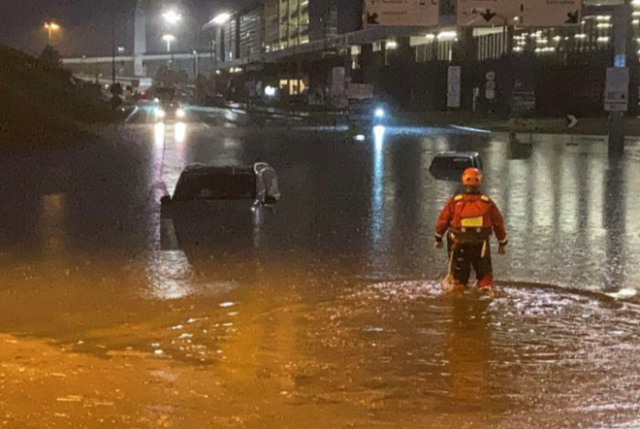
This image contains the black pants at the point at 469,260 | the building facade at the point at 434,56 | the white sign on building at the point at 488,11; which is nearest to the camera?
the black pants at the point at 469,260

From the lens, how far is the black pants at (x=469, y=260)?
10945 millimetres

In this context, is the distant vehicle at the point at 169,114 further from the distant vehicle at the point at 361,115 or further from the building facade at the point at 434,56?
the building facade at the point at 434,56

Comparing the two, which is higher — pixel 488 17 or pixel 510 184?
pixel 488 17

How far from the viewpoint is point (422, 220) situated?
59.6 feet

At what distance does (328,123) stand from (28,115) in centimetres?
2169

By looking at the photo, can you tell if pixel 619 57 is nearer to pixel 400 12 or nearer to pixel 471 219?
pixel 400 12

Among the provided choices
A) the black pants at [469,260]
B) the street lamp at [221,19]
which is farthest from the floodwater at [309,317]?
the street lamp at [221,19]

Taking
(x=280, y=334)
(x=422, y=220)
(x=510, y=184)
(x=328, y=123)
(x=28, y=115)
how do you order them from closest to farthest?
(x=280, y=334) → (x=422, y=220) → (x=510, y=184) → (x=28, y=115) → (x=328, y=123)

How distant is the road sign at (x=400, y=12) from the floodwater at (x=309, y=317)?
10.0 m

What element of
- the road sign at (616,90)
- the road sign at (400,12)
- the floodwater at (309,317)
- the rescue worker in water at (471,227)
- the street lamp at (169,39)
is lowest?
the floodwater at (309,317)

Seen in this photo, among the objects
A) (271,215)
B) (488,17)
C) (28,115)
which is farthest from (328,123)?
(271,215)

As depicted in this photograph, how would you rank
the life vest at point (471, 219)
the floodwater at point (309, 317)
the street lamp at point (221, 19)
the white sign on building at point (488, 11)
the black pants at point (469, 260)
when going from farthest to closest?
the street lamp at point (221, 19) → the white sign on building at point (488, 11) → the black pants at point (469, 260) → the life vest at point (471, 219) → the floodwater at point (309, 317)

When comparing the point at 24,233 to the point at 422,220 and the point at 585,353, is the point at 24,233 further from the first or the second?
the point at 585,353

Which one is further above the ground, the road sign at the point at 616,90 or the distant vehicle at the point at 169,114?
the road sign at the point at 616,90
